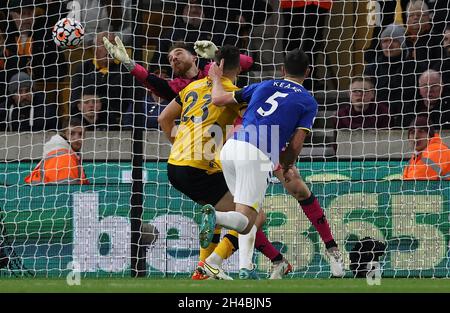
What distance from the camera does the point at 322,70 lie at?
1345 cm

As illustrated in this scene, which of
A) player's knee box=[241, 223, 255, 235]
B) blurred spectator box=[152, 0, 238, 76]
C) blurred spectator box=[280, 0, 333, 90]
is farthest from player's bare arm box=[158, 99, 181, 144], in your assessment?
blurred spectator box=[280, 0, 333, 90]

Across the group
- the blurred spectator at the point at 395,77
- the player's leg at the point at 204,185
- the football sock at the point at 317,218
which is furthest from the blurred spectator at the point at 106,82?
the blurred spectator at the point at 395,77

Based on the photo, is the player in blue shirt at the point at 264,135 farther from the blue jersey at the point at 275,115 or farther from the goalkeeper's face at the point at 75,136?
the goalkeeper's face at the point at 75,136

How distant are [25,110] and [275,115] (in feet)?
14.3

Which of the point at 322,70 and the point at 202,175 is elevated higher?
the point at 322,70

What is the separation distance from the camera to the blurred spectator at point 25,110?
41.6ft

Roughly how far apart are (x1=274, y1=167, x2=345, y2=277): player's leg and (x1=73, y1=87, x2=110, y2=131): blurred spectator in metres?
2.66

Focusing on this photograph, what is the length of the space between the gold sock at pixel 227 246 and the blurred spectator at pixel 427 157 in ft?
8.59

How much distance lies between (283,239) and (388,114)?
183cm

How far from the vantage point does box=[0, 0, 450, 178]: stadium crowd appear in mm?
12430

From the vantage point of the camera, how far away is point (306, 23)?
1336cm

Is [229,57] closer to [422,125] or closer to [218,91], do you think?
[218,91]

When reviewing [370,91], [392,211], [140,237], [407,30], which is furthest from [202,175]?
[407,30]
